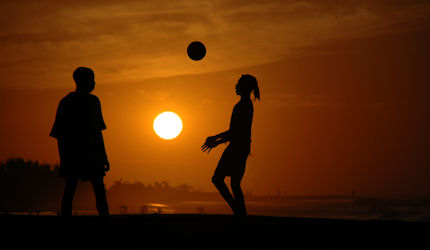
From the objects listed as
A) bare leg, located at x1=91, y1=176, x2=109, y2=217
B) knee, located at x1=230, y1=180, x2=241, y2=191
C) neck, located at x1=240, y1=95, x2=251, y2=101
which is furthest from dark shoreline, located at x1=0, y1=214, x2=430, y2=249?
neck, located at x1=240, y1=95, x2=251, y2=101

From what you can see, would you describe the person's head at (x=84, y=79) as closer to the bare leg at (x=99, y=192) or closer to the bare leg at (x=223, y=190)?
the bare leg at (x=99, y=192)

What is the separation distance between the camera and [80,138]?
10492 millimetres

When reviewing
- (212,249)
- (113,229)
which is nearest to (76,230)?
(113,229)

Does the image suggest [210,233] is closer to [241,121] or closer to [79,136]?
[241,121]

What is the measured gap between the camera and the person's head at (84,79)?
1038 centimetres

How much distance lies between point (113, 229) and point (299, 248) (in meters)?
3.55

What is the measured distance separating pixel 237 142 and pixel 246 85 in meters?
1.19

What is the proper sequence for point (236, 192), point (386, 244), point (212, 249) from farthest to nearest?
point (236, 192)
point (386, 244)
point (212, 249)

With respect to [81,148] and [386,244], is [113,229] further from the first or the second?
[386,244]

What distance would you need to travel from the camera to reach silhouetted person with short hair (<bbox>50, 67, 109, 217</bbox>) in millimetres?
10406

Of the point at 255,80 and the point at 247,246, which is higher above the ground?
the point at 255,80

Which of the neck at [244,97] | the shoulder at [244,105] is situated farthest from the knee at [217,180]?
the neck at [244,97]

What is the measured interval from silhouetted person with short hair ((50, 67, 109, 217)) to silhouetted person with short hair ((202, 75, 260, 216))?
2320 mm

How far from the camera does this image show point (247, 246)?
9.33 metres
